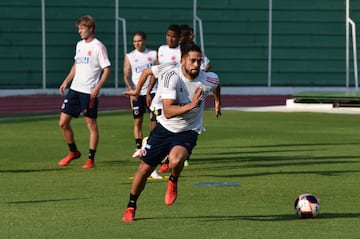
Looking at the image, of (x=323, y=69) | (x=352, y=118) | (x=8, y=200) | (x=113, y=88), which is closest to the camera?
(x=8, y=200)

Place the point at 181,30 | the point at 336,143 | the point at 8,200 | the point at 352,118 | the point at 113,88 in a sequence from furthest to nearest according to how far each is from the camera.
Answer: the point at 113,88 < the point at 352,118 < the point at 336,143 < the point at 181,30 < the point at 8,200

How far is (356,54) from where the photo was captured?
43.4 m

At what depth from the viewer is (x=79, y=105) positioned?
16.7m

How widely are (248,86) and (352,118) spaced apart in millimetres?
15100

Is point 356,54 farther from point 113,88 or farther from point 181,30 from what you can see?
point 181,30

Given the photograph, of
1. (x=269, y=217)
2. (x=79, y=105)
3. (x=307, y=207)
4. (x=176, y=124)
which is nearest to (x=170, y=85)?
(x=176, y=124)

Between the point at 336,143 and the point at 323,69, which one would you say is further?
the point at 323,69

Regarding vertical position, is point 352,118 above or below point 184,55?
below

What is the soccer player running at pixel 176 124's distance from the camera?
10.9m

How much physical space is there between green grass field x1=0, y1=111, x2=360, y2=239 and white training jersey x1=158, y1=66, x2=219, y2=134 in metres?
0.92

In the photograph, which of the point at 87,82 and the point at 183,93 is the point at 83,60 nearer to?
the point at 87,82

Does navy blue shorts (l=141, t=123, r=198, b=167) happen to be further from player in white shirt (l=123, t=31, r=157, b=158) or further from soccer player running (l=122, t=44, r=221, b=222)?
player in white shirt (l=123, t=31, r=157, b=158)

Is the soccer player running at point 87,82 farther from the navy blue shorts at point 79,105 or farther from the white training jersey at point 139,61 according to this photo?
the white training jersey at point 139,61

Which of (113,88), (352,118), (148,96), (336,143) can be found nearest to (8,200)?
(148,96)
